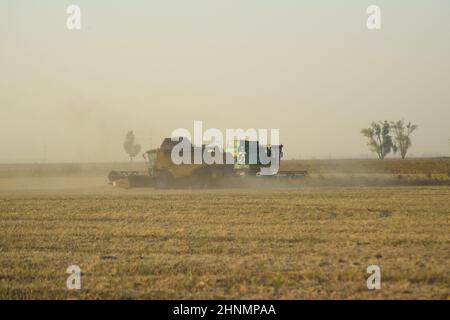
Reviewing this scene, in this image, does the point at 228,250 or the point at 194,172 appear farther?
the point at 194,172

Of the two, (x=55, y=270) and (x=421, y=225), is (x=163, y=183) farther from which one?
(x=55, y=270)

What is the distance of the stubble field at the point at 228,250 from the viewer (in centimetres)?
802

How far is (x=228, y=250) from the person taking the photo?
10.7 m

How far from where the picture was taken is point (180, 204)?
19.3m

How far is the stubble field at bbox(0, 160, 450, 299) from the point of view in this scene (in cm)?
802
